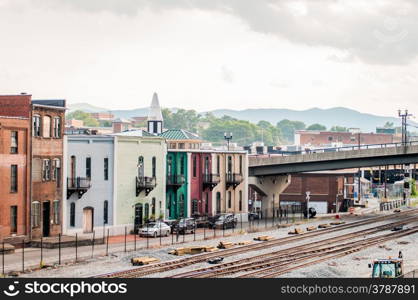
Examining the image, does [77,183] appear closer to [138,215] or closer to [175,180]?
[138,215]

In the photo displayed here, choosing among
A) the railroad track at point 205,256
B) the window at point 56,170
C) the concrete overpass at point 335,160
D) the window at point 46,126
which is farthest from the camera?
the concrete overpass at point 335,160

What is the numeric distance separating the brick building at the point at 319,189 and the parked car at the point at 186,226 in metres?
41.8

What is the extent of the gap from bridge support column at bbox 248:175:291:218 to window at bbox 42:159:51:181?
3389 centimetres

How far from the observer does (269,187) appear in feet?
326

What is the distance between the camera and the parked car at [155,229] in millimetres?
70000

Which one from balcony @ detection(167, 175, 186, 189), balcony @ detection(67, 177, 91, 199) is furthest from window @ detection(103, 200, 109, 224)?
balcony @ detection(167, 175, 186, 189)

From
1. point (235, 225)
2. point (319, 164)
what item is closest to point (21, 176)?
point (235, 225)

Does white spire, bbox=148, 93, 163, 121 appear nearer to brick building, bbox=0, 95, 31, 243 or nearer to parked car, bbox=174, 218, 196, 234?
parked car, bbox=174, 218, 196, 234

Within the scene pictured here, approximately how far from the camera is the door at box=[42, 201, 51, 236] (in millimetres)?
65250

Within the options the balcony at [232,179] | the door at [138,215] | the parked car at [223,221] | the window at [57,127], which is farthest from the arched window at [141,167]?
the balcony at [232,179]

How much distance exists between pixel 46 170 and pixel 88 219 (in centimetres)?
681

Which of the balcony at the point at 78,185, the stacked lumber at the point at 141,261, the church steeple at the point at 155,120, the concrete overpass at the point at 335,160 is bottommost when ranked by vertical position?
the stacked lumber at the point at 141,261

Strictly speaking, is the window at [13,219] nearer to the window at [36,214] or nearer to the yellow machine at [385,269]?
the window at [36,214]

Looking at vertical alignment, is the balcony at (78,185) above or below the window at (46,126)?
below
